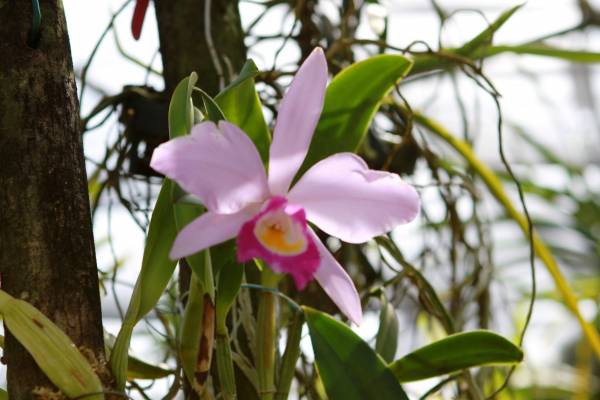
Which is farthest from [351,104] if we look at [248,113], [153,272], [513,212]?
[513,212]

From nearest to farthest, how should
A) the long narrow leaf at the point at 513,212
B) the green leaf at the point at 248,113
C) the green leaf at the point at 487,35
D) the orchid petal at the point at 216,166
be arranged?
the orchid petal at the point at 216,166 → the green leaf at the point at 248,113 → the green leaf at the point at 487,35 → the long narrow leaf at the point at 513,212

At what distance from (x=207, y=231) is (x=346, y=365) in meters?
0.15

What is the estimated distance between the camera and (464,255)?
110cm

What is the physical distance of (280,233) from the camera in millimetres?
534

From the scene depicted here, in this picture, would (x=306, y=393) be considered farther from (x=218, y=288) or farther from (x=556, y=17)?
(x=556, y=17)

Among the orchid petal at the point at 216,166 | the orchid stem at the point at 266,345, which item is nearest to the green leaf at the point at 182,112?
the orchid petal at the point at 216,166

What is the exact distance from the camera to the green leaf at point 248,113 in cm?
61

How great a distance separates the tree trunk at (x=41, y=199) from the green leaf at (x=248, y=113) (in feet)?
0.33

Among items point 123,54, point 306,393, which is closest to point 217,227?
point 306,393

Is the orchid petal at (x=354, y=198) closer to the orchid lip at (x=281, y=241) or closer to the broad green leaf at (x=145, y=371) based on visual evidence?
the orchid lip at (x=281, y=241)

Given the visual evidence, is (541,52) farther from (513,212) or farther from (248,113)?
(248,113)

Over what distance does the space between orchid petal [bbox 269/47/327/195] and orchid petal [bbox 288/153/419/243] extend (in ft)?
0.03

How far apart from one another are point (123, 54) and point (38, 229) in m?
0.47

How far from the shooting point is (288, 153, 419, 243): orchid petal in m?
0.55
